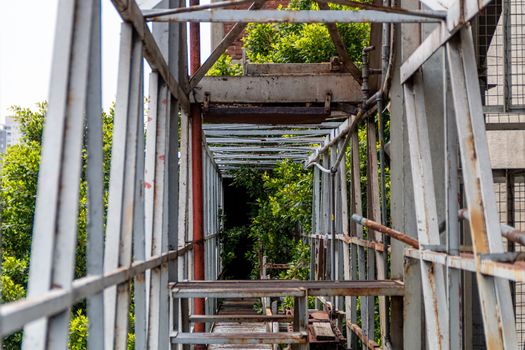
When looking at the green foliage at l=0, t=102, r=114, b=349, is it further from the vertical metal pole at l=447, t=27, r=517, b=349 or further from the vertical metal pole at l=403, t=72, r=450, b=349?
the vertical metal pole at l=447, t=27, r=517, b=349

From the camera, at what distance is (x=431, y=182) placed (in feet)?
16.1

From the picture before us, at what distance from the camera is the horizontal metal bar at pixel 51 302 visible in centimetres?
193

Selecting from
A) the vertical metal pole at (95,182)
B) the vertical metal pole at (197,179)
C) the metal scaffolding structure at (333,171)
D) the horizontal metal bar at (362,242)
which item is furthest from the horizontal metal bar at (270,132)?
Result: the vertical metal pole at (95,182)

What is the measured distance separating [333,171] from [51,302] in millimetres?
6574

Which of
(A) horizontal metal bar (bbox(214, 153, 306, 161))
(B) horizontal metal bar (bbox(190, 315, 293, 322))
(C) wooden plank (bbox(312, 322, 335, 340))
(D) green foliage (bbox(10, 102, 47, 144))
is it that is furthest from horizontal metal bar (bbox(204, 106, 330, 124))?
(D) green foliage (bbox(10, 102, 47, 144))

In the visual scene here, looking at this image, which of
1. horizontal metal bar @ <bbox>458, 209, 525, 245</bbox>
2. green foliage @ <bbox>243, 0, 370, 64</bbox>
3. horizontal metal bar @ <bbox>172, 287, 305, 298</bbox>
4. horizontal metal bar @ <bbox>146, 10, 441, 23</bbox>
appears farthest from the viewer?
green foliage @ <bbox>243, 0, 370, 64</bbox>

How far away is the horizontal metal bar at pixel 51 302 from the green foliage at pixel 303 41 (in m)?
10.6

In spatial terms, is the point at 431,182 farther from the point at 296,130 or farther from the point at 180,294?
the point at 296,130

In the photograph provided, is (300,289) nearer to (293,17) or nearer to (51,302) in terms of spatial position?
(293,17)

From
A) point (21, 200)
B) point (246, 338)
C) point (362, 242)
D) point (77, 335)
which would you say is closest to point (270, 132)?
point (362, 242)

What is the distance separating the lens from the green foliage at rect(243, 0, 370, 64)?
13.7 meters

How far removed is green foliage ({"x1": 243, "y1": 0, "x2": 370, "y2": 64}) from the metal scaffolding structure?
4821mm

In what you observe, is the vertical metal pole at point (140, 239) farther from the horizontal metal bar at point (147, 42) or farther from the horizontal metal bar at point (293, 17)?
the horizontal metal bar at point (293, 17)

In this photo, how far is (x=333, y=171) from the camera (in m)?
8.69
